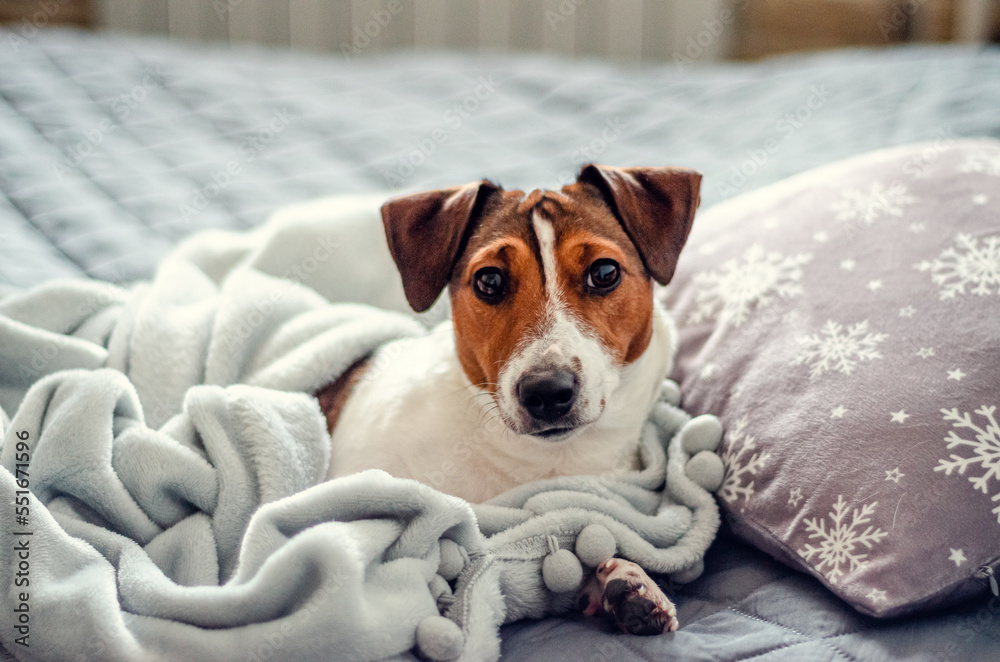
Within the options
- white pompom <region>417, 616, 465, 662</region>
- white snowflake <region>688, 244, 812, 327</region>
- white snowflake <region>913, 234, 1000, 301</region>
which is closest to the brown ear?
white snowflake <region>688, 244, 812, 327</region>

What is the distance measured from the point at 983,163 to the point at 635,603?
4.11ft

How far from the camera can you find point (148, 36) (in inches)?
187

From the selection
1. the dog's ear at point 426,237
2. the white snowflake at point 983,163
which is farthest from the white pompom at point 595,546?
the white snowflake at point 983,163

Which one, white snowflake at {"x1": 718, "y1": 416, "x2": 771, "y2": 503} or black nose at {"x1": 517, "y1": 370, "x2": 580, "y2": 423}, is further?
white snowflake at {"x1": 718, "y1": 416, "x2": 771, "y2": 503}

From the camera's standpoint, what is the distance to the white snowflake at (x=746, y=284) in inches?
67.3

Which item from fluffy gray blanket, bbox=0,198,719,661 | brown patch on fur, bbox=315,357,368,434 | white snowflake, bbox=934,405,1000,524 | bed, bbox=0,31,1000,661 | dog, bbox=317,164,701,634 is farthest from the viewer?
bed, bbox=0,31,1000,661

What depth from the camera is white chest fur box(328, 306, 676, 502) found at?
5.22ft

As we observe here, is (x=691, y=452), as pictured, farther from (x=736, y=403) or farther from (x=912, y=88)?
(x=912, y=88)

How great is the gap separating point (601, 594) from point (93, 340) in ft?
4.27

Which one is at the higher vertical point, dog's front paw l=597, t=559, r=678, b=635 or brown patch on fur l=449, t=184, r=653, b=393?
brown patch on fur l=449, t=184, r=653, b=393

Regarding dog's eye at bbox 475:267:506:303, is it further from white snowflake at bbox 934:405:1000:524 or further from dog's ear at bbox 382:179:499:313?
white snowflake at bbox 934:405:1000:524

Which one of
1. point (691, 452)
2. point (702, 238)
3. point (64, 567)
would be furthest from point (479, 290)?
point (64, 567)

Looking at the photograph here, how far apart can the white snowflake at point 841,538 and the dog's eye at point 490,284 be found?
2.39 feet

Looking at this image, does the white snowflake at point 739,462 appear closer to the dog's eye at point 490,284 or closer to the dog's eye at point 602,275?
the dog's eye at point 602,275
